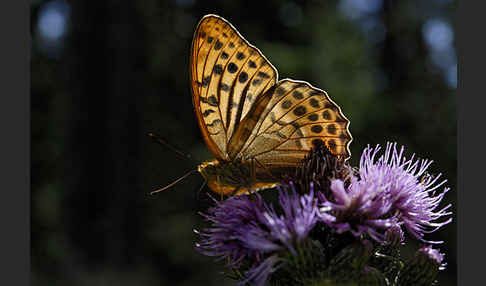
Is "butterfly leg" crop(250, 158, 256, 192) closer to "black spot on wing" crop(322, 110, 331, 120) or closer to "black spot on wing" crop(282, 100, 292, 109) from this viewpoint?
"black spot on wing" crop(282, 100, 292, 109)

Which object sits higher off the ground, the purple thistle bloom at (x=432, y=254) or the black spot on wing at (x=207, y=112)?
the black spot on wing at (x=207, y=112)

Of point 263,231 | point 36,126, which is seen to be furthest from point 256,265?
point 36,126

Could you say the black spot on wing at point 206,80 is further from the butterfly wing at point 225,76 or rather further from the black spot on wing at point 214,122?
the black spot on wing at point 214,122

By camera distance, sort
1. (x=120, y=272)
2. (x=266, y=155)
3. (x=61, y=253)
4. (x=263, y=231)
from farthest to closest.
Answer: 1. (x=61, y=253)
2. (x=120, y=272)
3. (x=266, y=155)
4. (x=263, y=231)

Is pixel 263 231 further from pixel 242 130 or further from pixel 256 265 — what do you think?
pixel 242 130

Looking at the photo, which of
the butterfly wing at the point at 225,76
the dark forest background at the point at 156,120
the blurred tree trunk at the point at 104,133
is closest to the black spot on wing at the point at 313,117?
the butterfly wing at the point at 225,76

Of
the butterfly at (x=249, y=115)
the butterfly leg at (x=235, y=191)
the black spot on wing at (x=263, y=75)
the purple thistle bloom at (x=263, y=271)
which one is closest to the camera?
the purple thistle bloom at (x=263, y=271)

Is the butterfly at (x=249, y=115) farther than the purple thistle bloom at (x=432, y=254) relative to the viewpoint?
Yes

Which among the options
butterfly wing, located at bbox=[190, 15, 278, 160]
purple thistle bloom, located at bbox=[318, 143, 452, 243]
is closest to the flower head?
purple thistle bloom, located at bbox=[318, 143, 452, 243]

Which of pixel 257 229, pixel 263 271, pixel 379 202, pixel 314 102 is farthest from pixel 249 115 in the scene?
pixel 263 271

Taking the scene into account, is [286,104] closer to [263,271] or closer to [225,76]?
[225,76]
